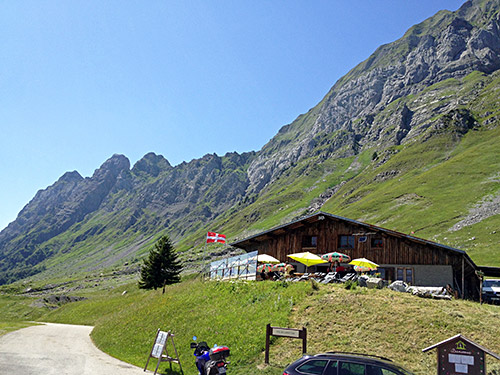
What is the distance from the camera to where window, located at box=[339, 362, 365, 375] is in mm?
9336

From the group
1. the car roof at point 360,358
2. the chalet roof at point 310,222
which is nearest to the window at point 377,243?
the chalet roof at point 310,222

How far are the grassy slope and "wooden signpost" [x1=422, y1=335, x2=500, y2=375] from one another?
147 inches

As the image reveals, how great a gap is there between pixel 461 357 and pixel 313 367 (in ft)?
14.0

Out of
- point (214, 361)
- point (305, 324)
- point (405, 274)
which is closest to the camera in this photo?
point (214, 361)

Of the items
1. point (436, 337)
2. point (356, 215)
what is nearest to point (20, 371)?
point (436, 337)

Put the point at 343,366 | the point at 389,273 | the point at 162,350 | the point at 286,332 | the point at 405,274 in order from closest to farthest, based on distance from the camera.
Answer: the point at 343,366 < the point at 162,350 < the point at 286,332 < the point at 405,274 < the point at 389,273

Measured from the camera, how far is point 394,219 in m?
94.4

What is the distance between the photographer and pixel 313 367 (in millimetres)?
9836

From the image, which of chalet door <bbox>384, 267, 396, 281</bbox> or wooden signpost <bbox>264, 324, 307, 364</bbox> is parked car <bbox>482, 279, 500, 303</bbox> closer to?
chalet door <bbox>384, 267, 396, 281</bbox>

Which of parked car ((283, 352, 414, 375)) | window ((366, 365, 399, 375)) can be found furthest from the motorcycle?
window ((366, 365, 399, 375))

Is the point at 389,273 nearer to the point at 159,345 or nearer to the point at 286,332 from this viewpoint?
the point at 286,332

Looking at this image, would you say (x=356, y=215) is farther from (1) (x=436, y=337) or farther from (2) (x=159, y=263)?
(1) (x=436, y=337)

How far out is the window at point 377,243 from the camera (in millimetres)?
35469

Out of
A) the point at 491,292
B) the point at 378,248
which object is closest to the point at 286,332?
the point at 378,248
